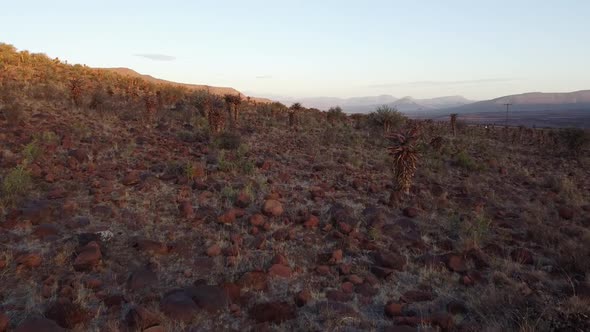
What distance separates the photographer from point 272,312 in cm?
500

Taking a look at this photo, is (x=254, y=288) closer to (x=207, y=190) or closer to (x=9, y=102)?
(x=207, y=190)

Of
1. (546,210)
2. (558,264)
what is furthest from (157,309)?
(546,210)

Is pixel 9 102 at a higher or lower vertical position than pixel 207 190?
higher

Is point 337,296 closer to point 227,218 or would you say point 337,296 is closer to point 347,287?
point 347,287

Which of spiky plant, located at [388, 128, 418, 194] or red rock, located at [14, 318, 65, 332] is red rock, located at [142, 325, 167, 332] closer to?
red rock, located at [14, 318, 65, 332]

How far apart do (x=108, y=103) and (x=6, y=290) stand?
15084mm

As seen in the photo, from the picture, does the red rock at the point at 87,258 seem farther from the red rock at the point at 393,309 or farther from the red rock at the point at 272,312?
the red rock at the point at 393,309

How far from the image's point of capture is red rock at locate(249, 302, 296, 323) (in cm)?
493

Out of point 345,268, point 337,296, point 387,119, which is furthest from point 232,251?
point 387,119

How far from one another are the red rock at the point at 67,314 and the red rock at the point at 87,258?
3.48 feet

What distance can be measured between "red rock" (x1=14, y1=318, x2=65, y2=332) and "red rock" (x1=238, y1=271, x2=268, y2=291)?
2321mm

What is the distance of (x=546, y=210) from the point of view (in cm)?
1058

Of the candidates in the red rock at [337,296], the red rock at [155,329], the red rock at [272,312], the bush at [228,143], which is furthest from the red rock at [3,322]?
the bush at [228,143]

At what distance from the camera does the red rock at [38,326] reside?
4.15 meters
